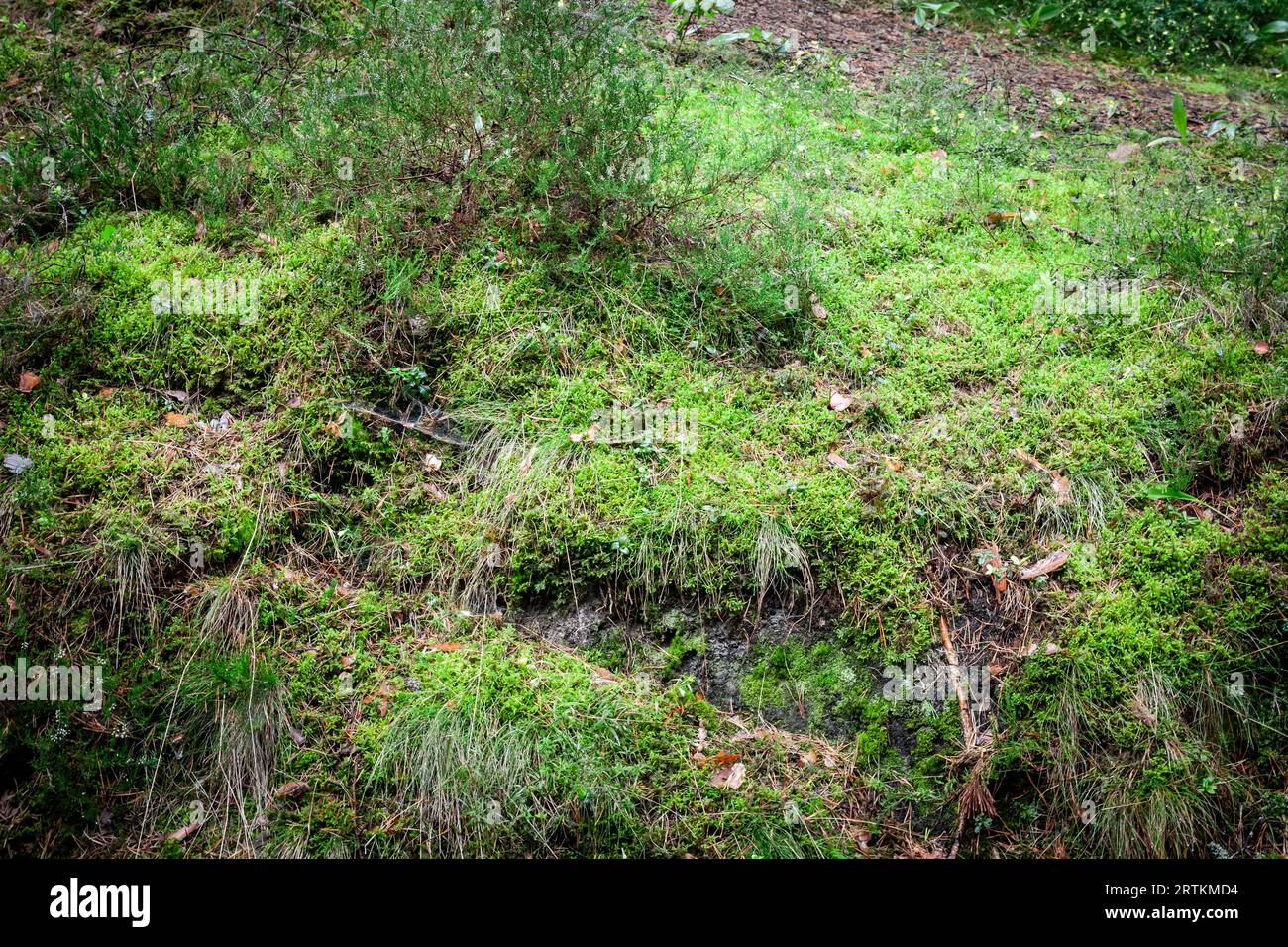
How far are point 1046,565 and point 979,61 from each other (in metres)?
5.81

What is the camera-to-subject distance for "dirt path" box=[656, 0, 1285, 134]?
701cm

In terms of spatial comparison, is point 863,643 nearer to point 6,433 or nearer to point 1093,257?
point 1093,257

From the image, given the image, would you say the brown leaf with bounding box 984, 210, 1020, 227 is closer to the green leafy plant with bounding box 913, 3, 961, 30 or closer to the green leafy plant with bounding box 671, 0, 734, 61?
the green leafy plant with bounding box 671, 0, 734, 61

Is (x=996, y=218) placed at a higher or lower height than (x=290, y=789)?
higher

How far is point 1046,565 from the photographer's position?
394 cm

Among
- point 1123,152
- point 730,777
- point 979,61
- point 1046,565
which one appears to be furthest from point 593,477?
point 979,61

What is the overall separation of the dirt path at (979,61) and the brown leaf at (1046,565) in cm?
478

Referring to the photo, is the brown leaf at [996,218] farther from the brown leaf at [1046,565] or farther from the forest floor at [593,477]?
the brown leaf at [1046,565]

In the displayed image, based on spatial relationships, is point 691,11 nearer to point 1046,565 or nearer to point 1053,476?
point 1053,476

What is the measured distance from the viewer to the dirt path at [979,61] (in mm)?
7012

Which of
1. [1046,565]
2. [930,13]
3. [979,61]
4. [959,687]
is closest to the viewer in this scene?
[959,687]

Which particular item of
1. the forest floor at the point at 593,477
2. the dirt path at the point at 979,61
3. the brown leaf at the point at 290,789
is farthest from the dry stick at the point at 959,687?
the dirt path at the point at 979,61

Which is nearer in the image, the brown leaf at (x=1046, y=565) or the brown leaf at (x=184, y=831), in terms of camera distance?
the brown leaf at (x=184, y=831)

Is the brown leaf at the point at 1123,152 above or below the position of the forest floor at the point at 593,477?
above
